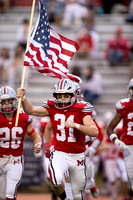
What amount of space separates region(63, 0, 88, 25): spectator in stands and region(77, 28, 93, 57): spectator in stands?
1.03 meters

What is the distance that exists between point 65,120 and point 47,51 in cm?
123

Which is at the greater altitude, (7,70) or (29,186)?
(7,70)

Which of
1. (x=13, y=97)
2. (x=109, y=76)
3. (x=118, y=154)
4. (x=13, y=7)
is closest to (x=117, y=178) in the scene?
(x=118, y=154)

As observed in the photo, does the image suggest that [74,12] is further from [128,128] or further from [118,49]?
[128,128]

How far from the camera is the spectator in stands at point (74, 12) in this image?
17062 mm

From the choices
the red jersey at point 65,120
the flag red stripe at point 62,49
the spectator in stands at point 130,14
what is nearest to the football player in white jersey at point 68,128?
the red jersey at point 65,120

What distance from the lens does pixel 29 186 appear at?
14.5 m

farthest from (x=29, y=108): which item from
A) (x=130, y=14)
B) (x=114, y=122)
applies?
(x=130, y=14)

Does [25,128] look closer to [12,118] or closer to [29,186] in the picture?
[12,118]

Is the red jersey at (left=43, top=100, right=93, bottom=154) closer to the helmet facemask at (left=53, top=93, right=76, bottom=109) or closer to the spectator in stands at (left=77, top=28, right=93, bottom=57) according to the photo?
the helmet facemask at (left=53, top=93, right=76, bottom=109)

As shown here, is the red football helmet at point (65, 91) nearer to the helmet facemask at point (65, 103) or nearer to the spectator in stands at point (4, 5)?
the helmet facemask at point (65, 103)

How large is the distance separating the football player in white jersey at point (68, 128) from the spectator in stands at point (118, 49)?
661cm

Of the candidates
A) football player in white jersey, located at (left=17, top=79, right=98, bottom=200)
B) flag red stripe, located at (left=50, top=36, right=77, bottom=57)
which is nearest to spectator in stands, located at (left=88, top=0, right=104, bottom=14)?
flag red stripe, located at (left=50, top=36, right=77, bottom=57)

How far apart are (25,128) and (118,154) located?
415 cm
